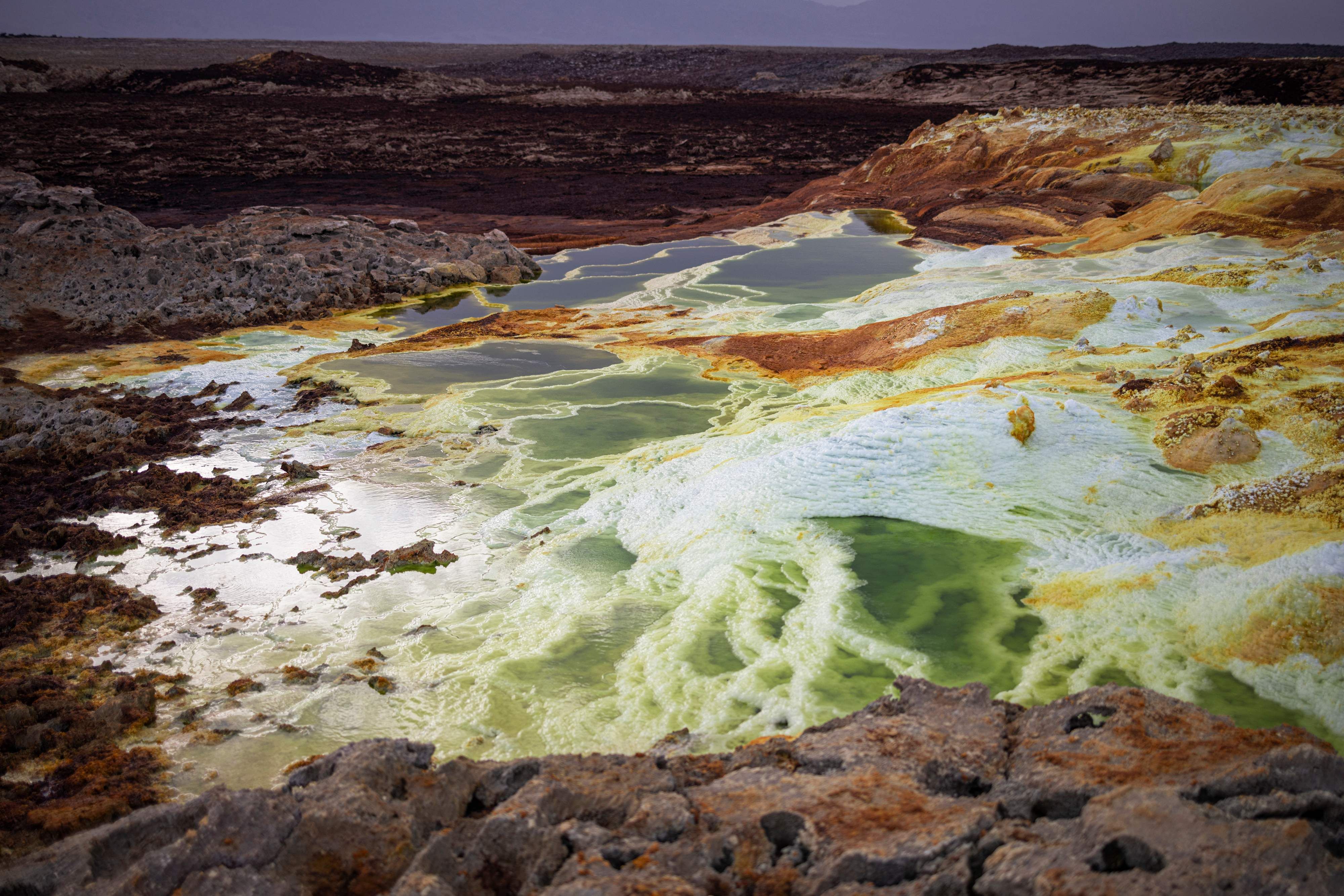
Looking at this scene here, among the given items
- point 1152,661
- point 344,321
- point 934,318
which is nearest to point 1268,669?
point 1152,661

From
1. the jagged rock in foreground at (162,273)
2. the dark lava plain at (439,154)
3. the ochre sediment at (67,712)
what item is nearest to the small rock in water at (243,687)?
the ochre sediment at (67,712)

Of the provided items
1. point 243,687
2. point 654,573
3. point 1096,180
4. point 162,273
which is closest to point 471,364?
point 162,273

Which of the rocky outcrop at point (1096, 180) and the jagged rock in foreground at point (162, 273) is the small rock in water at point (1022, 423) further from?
the jagged rock in foreground at point (162, 273)

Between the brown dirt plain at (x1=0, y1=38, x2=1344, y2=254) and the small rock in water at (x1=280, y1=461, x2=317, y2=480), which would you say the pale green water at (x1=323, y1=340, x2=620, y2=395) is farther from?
Result: the brown dirt plain at (x1=0, y1=38, x2=1344, y2=254)

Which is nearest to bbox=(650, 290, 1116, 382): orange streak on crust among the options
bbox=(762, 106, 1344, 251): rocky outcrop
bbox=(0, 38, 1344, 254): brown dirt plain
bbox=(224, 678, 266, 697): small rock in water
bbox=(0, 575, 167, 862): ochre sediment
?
bbox=(762, 106, 1344, 251): rocky outcrop

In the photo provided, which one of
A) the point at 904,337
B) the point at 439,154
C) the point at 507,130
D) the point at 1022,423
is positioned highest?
the point at 507,130

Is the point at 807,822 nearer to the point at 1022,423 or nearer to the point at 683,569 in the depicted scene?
the point at 683,569
